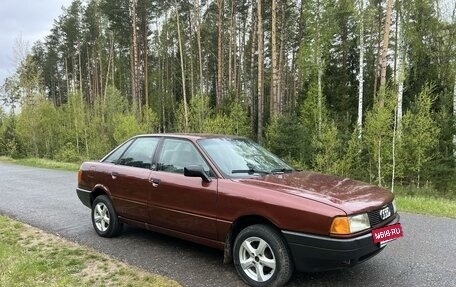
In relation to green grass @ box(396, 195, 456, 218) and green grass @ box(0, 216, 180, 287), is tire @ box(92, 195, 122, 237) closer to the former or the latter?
green grass @ box(0, 216, 180, 287)

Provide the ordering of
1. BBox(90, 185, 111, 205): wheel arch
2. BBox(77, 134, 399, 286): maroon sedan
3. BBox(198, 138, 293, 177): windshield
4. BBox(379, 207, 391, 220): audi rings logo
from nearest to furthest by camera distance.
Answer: BBox(77, 134, 399, 286): maroon sedan
BBox(379, 207, 391, 220): audi rings logo
BBox(198, 138, 293, 177): windshield
BBox(90, 185, 111, 205): wheel arch

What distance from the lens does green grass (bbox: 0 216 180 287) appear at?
4.19m

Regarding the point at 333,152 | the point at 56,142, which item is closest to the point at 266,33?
the point at 333,152

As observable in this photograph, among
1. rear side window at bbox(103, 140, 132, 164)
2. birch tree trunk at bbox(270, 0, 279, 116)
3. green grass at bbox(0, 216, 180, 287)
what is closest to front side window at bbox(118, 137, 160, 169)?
rear side window at bbox(103, 140, 132, 164)

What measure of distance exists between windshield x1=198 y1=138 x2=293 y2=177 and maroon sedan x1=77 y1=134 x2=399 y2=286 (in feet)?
0.05

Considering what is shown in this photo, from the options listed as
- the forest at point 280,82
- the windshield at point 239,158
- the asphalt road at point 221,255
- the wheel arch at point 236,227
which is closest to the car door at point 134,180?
the asphalt road at point 221,255

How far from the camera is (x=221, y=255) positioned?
5.09 metres

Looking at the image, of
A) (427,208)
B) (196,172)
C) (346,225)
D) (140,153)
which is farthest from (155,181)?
(427,208)

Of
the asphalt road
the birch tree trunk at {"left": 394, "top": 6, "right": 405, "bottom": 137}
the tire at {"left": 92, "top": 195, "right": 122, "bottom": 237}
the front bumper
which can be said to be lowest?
the asphalt road

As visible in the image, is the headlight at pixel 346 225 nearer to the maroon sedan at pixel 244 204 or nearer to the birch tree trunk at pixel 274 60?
the maroon sedan at pixel 244 204

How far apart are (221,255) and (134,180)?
62.1 inches

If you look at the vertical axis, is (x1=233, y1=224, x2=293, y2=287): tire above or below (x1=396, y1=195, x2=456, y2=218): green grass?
above

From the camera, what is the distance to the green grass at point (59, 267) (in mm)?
4191

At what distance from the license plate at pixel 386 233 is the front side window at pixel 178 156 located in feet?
6.50
